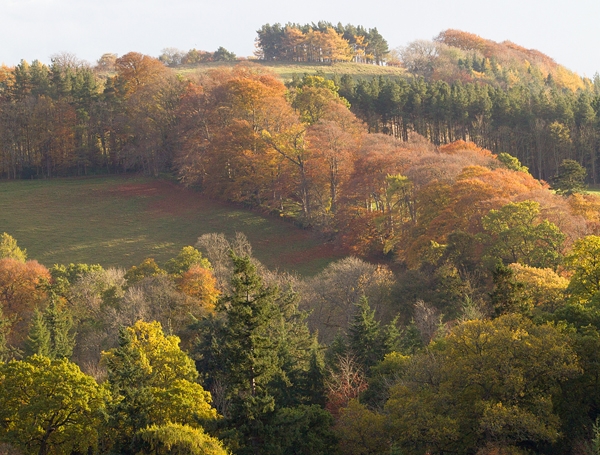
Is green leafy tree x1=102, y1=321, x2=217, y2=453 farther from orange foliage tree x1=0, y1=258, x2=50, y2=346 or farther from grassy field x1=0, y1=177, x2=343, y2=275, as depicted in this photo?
grassy field x1=0, y1=177, x2=343, y2=275

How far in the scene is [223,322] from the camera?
4809cm

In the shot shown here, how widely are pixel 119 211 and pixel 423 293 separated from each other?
4783 centimetres

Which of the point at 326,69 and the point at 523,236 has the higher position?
the point at 326,69

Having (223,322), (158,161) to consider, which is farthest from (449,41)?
(223,322)

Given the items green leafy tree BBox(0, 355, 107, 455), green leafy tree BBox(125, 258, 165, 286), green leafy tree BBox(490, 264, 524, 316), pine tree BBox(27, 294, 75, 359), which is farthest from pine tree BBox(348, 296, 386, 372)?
green leafy tree BBox(125, 258, 165, 286)

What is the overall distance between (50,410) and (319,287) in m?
24.0

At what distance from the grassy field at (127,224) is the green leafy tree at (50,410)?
33.3 meters

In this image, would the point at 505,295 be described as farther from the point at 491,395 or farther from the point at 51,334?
the point at 51,334

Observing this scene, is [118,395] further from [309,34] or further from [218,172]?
[309,34]

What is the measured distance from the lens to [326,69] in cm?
15600

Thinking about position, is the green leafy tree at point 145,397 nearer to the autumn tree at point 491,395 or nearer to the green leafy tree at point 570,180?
the autumn tree at point 491,395

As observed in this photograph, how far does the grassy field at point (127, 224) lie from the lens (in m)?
77.1

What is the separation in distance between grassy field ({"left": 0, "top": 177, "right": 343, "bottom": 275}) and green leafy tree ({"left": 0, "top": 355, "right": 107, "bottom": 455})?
33.3 metres

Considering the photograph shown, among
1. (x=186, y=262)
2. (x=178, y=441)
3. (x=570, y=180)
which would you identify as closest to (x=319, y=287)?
(x=186, y=262)
